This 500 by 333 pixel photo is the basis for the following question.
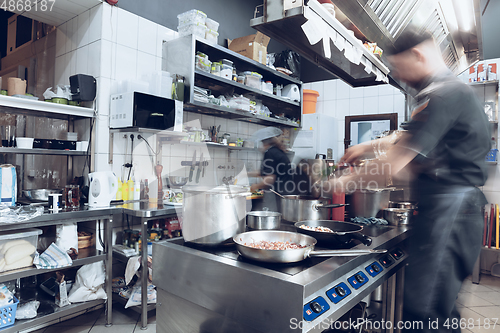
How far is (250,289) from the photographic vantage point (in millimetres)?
1021

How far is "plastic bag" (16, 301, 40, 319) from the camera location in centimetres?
214

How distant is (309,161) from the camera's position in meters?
4.75

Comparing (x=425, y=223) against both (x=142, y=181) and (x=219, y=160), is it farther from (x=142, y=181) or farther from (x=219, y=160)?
(x=219, y=160)

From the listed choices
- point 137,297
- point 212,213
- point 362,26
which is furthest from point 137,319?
point 362,26

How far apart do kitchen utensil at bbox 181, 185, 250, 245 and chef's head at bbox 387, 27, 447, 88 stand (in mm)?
1116

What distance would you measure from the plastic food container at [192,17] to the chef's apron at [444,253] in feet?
9.26

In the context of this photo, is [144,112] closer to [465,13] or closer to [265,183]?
[265,183]

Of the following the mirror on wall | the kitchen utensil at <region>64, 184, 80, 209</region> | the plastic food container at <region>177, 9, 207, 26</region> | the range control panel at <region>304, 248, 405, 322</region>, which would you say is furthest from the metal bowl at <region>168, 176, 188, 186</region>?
the mirror on wall

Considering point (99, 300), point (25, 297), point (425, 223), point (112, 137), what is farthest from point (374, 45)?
point (25, 297)

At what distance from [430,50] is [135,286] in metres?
2.72

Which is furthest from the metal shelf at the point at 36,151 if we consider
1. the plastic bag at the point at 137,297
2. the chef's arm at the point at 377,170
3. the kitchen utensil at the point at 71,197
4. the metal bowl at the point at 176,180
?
the chef's arm at the point at 377,170

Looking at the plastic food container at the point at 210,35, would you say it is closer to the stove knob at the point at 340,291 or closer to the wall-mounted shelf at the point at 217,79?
the wall-mounted shelf at the point at 217,79

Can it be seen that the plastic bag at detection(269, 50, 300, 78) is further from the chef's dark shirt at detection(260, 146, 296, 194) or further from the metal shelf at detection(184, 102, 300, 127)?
the chef's dark shirt at detection(260, 146, 296, 194)
